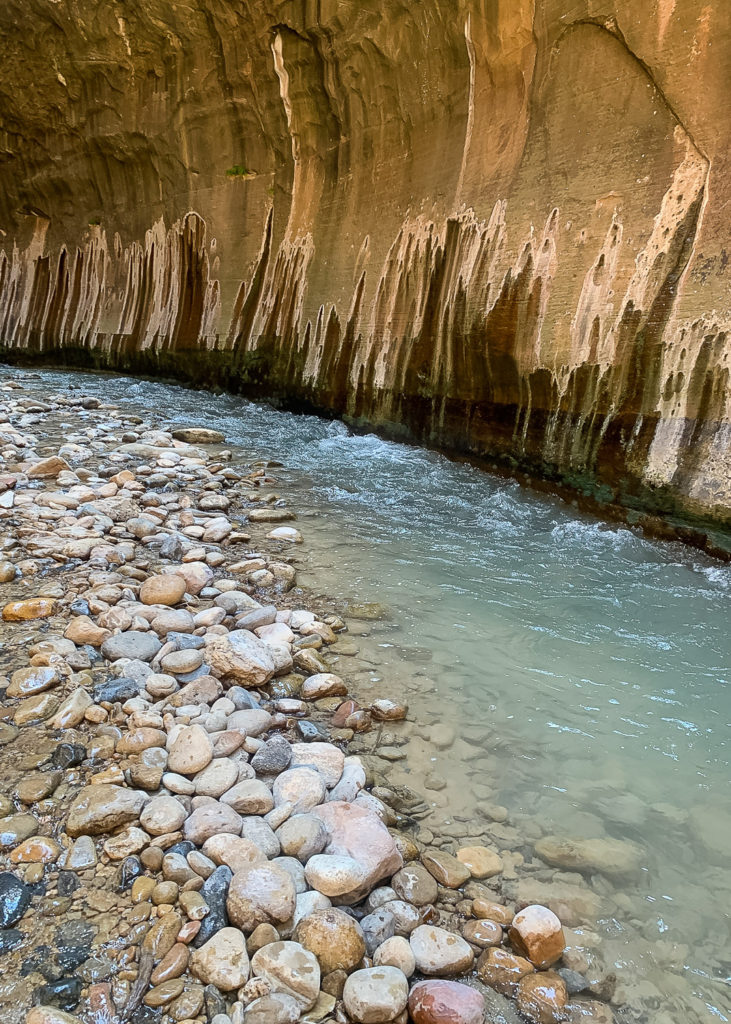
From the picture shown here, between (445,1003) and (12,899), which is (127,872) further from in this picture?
(445,1003)

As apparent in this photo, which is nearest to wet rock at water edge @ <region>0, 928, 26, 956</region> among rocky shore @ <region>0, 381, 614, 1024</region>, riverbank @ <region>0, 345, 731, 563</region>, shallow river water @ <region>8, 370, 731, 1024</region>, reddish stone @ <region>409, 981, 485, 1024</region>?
rocky shore @ <region>0, 381, 614, 1024</region>

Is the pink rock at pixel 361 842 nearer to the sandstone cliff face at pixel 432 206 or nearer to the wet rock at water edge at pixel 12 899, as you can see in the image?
the wet rock at water edge at pixel 12 899

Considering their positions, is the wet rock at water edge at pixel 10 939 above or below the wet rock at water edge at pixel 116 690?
below

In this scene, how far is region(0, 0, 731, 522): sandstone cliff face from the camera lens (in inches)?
129

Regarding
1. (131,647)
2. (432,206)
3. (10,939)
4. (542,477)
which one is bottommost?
(10,939)

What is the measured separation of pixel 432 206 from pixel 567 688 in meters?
4.14

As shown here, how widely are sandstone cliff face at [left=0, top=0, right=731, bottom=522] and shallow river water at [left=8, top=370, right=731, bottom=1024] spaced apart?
76 centimetres

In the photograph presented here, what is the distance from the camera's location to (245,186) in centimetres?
707

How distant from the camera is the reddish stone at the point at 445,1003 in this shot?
3.22 feet

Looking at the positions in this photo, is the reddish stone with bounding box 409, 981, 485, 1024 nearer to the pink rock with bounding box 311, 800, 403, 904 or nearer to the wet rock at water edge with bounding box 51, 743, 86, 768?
the pink rock with bounding box 311, 800, 403, 904

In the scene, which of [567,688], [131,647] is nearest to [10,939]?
[131,647]

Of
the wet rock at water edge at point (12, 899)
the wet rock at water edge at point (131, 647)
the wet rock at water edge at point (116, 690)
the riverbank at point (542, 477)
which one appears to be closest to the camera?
the wet rock at water edge at point (12, 899)

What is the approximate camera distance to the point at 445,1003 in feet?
3.27

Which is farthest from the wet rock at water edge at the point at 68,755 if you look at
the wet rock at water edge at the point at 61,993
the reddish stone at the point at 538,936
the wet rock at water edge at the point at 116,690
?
the reddish stone at the point at 538,936
